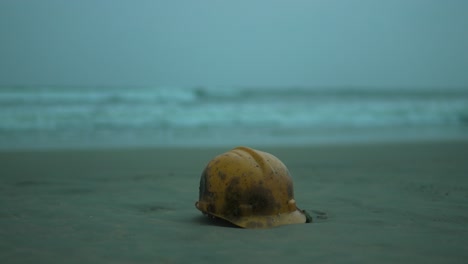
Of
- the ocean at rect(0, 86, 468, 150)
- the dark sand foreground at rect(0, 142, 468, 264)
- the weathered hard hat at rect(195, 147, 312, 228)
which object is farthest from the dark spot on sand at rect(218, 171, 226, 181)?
the ocean at rect(0, 86, 468, 150)

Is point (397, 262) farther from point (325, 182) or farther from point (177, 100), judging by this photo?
point (177, 100)

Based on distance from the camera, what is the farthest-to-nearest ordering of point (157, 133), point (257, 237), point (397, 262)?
point (157, 133), point (257, 237), point (397, 262)

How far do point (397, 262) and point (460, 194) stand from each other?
258 centimetres

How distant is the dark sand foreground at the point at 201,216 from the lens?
9.45ft

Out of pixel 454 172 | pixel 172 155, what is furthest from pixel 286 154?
pixel 454 172

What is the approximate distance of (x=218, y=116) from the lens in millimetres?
16797

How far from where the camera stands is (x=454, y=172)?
6.57 m

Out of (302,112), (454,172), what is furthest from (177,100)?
(454,172)

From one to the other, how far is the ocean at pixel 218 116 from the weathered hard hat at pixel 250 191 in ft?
21.6

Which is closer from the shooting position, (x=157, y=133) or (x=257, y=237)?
(x=257, y=237)

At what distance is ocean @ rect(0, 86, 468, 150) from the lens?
11.5 m

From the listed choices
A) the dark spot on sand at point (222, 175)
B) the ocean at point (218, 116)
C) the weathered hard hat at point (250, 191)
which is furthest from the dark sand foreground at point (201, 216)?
the ocean at point (218, 116)

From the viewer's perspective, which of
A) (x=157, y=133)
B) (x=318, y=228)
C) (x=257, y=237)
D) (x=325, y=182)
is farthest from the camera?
(x=157, y=133)

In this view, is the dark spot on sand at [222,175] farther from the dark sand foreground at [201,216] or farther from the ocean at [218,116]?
the ocean at [218,116]
